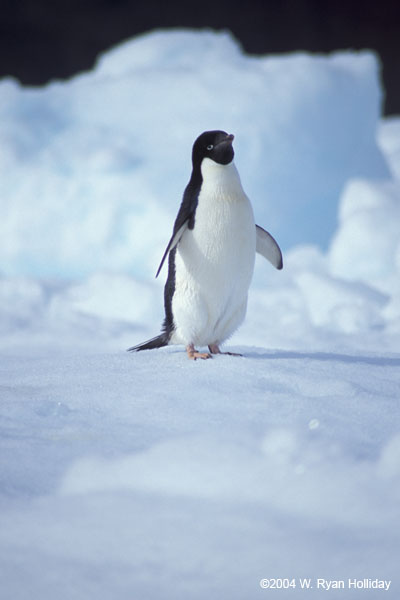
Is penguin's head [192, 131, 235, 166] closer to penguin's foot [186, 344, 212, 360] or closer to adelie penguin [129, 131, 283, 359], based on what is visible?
adelie penguin [129, 131, 283, 359]

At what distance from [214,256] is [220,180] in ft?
0.75

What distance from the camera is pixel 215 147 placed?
77.4 inches

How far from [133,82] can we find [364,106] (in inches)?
73.4

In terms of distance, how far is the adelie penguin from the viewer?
1.97 meters

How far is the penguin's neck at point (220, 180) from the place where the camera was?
198cm

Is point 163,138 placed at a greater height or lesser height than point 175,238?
greater

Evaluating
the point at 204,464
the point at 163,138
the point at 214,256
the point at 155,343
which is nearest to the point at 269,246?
the point at 214,256

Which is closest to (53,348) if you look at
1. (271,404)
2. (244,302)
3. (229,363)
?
(244,302)

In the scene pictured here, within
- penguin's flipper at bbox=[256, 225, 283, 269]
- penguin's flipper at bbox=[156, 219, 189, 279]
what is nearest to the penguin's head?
penguin's flipper at bbox=[156, 219, 189, 279]

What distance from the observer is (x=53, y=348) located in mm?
3129

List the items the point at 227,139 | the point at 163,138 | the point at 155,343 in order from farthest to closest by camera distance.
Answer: the point at 163,138 < the point at 155,343 < the point at 227,139

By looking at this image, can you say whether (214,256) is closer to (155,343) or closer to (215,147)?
(215,147)

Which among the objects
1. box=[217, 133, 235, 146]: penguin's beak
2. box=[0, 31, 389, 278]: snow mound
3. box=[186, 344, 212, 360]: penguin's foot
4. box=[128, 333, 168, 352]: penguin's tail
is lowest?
box=[186, 344, 212, 360]: penguin's foot

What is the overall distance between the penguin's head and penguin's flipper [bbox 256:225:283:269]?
0.39 metres
